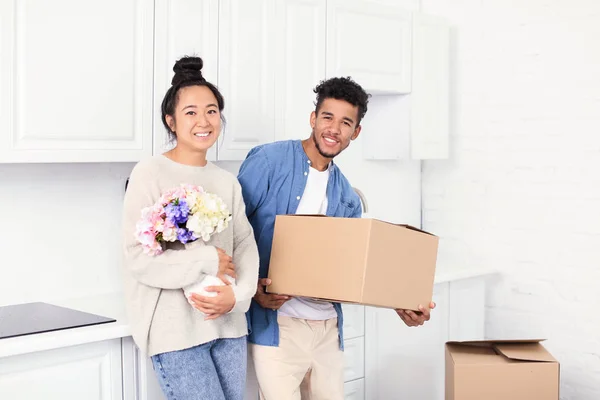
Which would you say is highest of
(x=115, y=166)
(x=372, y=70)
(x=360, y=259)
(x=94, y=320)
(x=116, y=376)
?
(x=372, y=70)

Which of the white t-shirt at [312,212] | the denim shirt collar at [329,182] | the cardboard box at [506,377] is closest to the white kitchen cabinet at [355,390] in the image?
the cardboard box at [506,377]

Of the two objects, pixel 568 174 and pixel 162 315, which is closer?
pixel 162 315

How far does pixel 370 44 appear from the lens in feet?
10.7

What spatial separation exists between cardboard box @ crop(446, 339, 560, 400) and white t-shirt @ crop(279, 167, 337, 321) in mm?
568

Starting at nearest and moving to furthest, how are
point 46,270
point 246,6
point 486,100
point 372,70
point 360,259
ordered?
point 360,259, point 46,270, point 246,6, point 372,70, point 486,100

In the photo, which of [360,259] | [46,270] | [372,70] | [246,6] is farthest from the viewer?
[372,70]

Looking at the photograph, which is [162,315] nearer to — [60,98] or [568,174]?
[60,98]

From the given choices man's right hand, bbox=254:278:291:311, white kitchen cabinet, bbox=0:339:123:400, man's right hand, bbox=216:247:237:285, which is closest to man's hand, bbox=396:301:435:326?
man's right hand, bbox=254:278:291:311

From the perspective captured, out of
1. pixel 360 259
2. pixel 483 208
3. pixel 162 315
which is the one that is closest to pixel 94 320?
pixel 162 315

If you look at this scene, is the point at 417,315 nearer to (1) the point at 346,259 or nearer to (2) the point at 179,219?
(1) the point at 346,259

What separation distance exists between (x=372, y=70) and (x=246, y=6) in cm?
71

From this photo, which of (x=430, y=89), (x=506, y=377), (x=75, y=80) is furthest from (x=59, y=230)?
(x=430, y=89)

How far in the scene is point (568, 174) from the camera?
3.38 meters

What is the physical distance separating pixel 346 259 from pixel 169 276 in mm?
492
